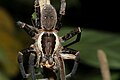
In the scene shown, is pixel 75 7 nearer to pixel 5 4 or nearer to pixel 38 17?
pixel 5 4

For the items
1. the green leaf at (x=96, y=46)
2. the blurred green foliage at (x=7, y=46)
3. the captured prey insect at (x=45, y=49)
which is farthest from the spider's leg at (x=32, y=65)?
the blurred green foliage at (x=7, y=46)

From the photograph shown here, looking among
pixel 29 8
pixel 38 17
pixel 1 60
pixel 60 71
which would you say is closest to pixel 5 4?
pixel 29 8

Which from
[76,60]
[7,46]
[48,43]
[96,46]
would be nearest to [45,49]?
[48,43]

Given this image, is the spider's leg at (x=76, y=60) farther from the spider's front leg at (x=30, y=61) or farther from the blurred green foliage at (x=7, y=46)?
the blurred green foliage at (x=7, y=46)

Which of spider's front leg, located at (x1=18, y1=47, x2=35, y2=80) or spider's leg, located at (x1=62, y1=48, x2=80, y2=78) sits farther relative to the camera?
spider's leg, located at (x1=62, y1=48, x2=80, y2=78)

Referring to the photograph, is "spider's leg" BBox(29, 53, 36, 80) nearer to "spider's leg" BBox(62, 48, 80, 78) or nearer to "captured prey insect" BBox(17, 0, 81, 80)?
"captured prey insect" BBox(17, 0, 81, 80)

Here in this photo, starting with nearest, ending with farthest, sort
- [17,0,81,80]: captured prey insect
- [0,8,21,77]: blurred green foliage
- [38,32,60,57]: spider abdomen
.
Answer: [17,0,81,80]: captured prey insect → [38,32,60,57]: spider abdomen → [0,8,21,77]: blurred green foliage

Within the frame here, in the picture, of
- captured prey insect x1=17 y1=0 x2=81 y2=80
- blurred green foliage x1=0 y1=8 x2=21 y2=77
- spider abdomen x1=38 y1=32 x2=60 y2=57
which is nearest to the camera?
captured prey insect x1=17 y1=0 x2=81 y2=80

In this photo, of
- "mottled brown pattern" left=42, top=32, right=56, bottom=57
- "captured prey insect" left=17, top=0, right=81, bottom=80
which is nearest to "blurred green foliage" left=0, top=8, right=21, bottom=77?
"captured prey insect" left=17, top=0, right=81, bottom=80
